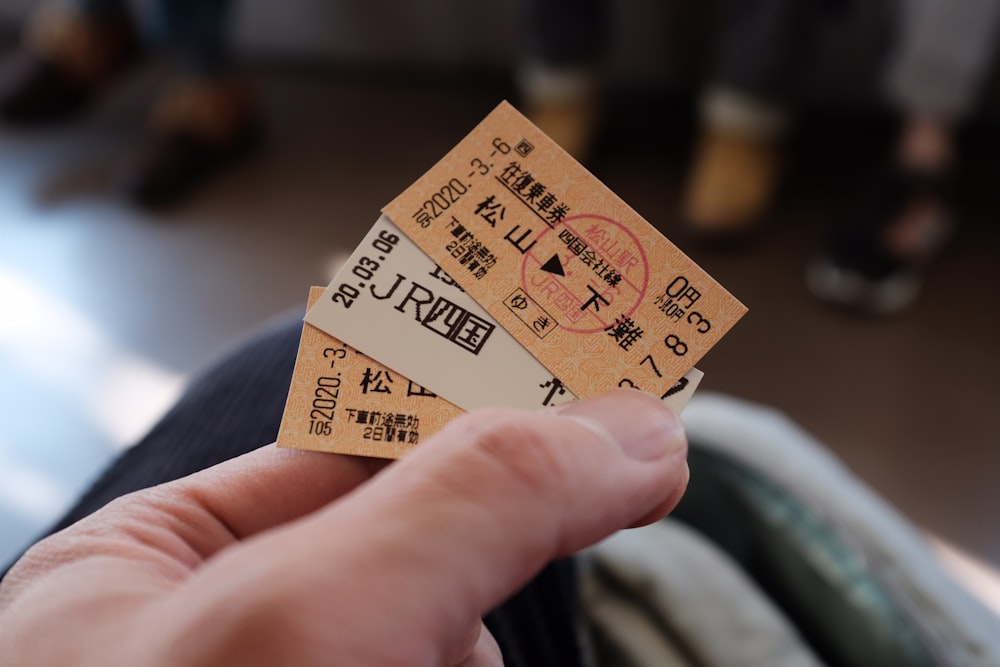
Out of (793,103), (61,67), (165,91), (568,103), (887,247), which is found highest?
(793,103)

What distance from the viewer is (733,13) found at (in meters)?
1.27

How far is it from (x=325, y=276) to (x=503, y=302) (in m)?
1.04

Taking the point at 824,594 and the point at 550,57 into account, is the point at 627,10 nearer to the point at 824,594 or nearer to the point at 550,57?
the point at 550,57

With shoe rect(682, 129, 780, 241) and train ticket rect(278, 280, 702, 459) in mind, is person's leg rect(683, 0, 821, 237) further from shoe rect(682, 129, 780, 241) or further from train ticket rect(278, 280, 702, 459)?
train ticket rect(278, 280, 702, 459)

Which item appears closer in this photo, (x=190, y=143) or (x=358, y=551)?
(x=358, y=551)

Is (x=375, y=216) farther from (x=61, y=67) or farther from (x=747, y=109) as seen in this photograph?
(x=61, y=67)

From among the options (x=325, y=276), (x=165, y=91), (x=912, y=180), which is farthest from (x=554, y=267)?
(x=165, y=91)

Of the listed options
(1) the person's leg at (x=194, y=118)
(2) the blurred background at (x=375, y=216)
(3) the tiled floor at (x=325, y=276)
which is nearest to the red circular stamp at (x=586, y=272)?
(2) the blurred background at (x=375, y=216)

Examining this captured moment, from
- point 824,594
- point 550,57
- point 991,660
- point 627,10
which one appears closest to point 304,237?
point 550,57

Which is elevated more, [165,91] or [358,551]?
[358,551]

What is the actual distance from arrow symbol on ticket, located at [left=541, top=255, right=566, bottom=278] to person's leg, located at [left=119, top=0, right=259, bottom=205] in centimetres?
144

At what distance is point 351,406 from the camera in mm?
358

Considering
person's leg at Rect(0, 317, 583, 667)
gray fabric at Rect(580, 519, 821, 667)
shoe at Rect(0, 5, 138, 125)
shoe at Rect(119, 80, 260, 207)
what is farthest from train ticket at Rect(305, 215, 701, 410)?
shoe at Rect(0, 5, 138, 125)

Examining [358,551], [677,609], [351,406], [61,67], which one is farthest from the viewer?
[61,67]
